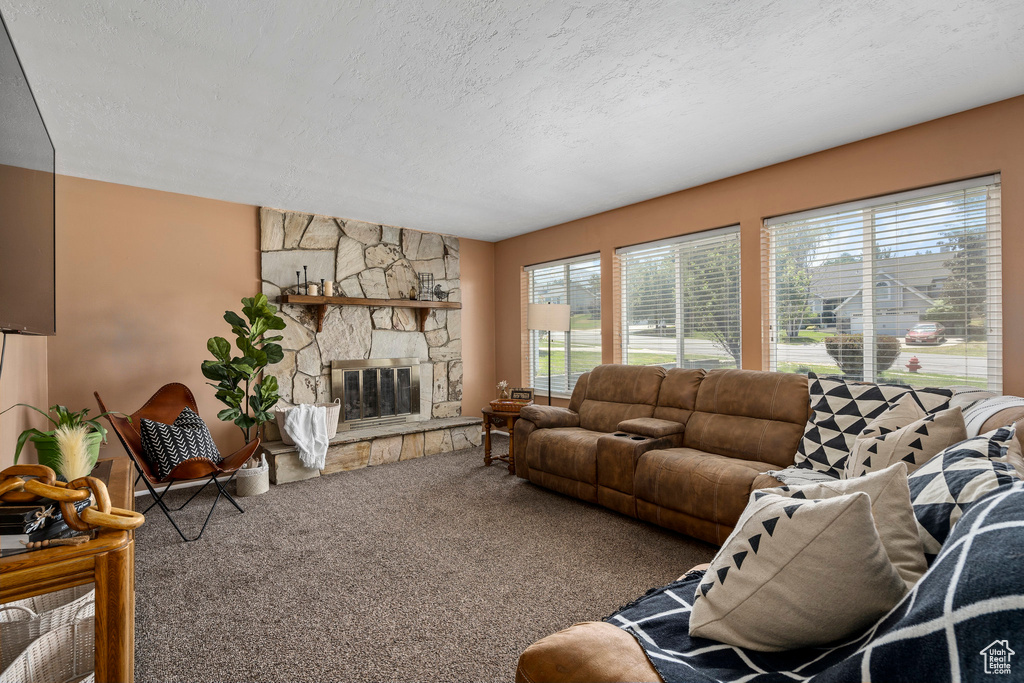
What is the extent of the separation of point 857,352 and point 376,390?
4.42 meters

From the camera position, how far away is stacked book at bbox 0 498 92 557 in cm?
95

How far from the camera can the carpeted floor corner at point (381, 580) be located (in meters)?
1.83

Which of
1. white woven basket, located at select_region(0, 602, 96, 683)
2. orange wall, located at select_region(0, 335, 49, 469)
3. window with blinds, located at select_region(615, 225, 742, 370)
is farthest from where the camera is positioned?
window with blinds, located at select_region(615, 225, 742, 370)

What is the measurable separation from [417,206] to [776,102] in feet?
10.2

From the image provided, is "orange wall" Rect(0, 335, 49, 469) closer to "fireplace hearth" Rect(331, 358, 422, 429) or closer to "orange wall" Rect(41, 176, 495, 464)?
"orange wall" Rect(41, 176, 495, 464)

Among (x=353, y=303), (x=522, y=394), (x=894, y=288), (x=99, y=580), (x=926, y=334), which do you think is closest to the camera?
(x=99, y=580)

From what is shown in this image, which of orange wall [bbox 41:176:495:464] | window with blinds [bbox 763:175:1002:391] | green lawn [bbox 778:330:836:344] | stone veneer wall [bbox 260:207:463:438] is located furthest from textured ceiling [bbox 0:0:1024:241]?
green lawn [bbox 778:330:836:344]

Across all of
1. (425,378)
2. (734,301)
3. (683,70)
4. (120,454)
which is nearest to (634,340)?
(734,301)

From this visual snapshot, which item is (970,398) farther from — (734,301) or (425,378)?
(425,378)

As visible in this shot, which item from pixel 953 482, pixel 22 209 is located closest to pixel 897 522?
pixel 953 482

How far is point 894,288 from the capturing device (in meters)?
3.16

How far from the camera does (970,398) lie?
2.45 meters

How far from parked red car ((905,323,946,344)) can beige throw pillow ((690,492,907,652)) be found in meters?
2.79

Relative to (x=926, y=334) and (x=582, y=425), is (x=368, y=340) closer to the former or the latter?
(x=582, y=425)
